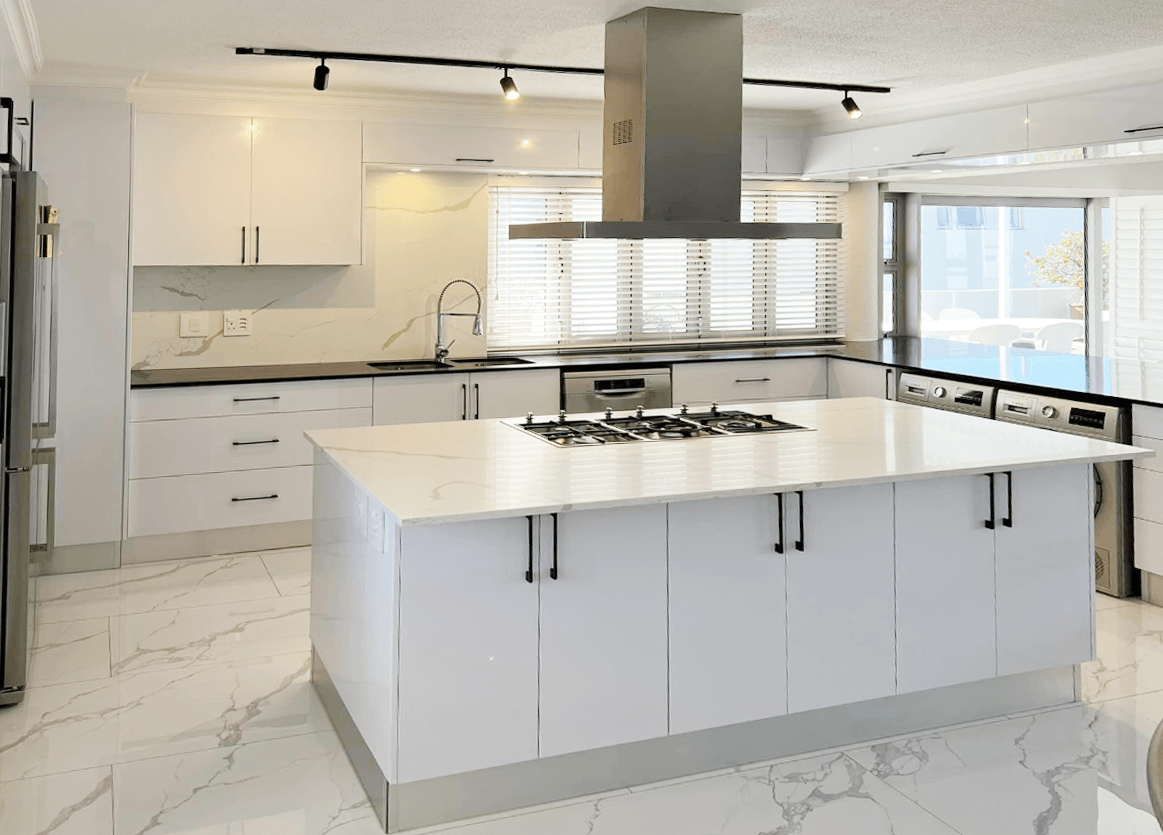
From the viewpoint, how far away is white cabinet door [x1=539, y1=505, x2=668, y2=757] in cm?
265

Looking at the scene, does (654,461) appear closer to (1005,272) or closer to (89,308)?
(89,308)

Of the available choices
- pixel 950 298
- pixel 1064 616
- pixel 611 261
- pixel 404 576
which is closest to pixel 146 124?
pixel 611 261

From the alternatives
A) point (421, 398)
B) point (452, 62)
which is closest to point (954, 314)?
point (421, 398)

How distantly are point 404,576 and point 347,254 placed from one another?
3089 mm

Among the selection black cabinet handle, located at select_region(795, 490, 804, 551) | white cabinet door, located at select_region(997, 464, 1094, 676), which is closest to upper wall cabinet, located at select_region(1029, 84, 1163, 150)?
white cabinet door, located at select_region(997, 464, 1094, 676)

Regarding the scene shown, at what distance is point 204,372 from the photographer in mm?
5125

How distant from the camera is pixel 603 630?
8.86ft

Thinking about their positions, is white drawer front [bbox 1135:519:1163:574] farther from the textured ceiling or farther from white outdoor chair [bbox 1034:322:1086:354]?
white outdoor chair [bbox 1034:322:1086:354]

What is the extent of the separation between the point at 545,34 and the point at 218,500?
257cm

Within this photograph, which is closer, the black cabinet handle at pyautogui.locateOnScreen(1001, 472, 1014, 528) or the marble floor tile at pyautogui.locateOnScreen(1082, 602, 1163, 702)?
the black cabinet handle at pyautogui.locateOnScreen(1001, 472, 1014, 528)

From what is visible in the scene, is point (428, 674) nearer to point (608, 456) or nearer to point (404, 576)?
point (404, 576)

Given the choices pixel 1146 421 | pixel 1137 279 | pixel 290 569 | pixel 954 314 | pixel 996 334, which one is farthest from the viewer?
pixel 996 334

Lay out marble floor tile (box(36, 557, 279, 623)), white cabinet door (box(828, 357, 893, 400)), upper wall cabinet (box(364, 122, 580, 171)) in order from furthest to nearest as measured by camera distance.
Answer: white cabinet door (box(828, 357, 893, 400)) → upper wall cabinet (box(364, 122, 580, 171)) → marble floor tile (box(36, 557, 279, 623))

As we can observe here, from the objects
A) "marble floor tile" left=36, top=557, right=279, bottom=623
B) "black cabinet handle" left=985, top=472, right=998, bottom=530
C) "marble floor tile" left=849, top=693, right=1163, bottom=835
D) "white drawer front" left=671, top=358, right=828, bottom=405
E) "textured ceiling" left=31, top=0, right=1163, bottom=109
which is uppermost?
"textured ceiling" left=31, top=0, right=1163, bottom=109
